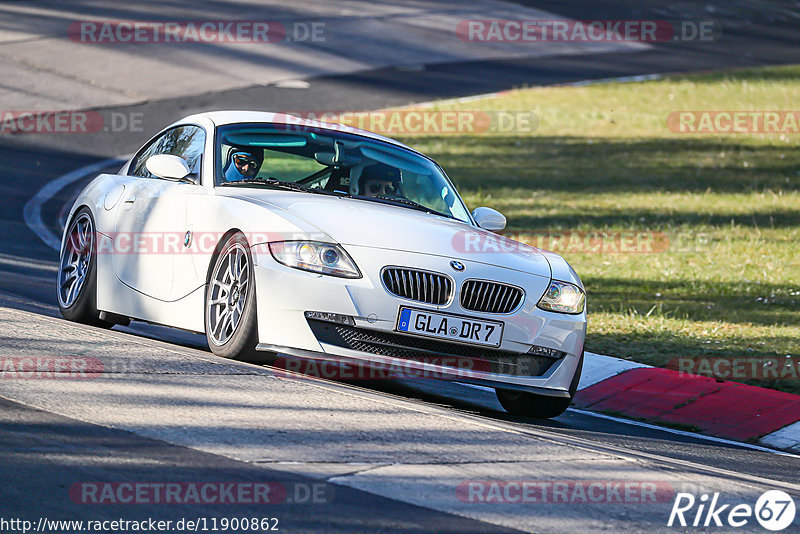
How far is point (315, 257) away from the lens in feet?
22.3

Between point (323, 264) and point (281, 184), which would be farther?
point (281, 184)

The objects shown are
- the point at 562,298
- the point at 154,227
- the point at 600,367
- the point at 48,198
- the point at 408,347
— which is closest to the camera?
the point at 408,347

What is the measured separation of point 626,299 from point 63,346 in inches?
265

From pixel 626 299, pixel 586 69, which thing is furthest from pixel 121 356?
pixel 586 69

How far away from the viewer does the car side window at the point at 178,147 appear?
27.0 feet

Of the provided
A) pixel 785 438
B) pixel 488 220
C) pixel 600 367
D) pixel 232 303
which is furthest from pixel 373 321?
pixel 600 367

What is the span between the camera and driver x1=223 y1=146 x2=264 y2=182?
790cm

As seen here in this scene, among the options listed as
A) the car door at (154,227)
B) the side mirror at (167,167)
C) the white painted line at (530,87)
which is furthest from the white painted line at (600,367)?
the white painted line at (530,87)

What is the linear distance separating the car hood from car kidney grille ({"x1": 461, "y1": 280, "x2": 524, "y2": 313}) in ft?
0.56

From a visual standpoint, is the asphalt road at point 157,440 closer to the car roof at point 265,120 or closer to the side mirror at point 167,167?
the side mirror at point 167,167

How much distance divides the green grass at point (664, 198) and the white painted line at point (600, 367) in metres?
0.27

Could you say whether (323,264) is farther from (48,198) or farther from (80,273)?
(48,198)

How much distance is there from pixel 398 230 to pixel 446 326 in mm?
675

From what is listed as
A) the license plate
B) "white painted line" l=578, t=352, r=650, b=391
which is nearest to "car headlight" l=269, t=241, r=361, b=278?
the license plate
